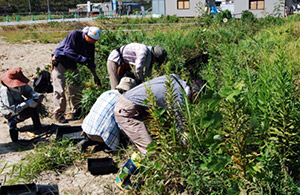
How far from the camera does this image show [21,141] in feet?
15.8

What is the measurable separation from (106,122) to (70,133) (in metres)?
1.12

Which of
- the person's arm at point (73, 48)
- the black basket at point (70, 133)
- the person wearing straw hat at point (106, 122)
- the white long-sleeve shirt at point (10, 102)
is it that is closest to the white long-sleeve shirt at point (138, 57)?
the person's arm at point (73, 48)

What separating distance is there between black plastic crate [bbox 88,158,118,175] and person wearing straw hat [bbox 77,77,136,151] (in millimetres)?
259

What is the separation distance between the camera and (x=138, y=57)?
5.11 metres

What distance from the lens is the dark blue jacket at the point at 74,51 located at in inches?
227

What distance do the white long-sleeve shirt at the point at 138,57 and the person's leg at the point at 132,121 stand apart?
48.9 inches

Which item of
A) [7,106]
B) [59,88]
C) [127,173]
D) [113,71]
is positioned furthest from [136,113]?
[59,88]

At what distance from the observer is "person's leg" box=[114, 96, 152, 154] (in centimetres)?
363

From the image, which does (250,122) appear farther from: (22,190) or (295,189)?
(22,190)

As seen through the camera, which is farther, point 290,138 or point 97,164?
point 97,164

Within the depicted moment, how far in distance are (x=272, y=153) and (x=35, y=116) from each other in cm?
388

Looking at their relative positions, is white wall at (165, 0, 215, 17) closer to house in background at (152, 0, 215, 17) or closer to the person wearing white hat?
house in background at (152, 0, 215, 17)

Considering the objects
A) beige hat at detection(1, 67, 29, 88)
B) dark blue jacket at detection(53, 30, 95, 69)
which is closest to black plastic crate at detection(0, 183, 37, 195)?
beige hat at detection(1, 67, 29, 88)


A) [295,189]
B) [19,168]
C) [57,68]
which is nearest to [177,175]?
[295,189]
